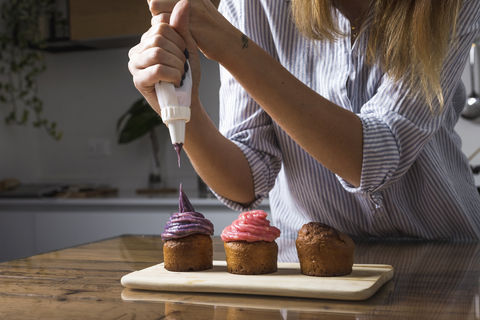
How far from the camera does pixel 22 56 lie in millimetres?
2721

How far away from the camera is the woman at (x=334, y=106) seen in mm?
738

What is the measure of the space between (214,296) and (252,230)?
16 cm

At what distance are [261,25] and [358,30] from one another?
0.66 feet

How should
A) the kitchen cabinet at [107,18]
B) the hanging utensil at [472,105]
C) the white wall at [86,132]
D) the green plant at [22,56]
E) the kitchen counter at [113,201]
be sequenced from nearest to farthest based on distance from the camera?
the kitchen counter at [113,201] < the hanging utensil at [472,105] < the kitchen cabinet at [107,18] < the green plant at [22,56] < the white wall at [86,132]

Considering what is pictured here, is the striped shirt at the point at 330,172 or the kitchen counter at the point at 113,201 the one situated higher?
the striped shirt at the point at 330,172

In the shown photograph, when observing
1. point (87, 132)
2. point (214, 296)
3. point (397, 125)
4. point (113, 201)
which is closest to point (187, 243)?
point (214, 296)

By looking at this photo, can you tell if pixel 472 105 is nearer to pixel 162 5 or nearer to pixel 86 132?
pixel 162 5

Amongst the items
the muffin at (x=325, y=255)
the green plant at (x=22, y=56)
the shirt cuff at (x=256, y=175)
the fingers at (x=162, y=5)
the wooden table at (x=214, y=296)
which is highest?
the green plant at (x=22, y=56)

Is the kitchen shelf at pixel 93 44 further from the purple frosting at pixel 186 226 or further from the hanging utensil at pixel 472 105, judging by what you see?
the purple frosting at pixel 186 226

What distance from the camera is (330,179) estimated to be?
41.1 inches

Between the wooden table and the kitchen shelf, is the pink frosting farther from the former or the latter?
the kitchen shelf

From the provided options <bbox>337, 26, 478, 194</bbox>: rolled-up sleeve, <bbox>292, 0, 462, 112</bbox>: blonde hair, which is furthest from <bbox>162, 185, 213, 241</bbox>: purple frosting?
<bbox>292, 0, 462, 112</bbox>: blonde hair

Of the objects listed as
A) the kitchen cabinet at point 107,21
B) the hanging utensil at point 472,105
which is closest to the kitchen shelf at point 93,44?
the kitchen cabinet at point 107,21

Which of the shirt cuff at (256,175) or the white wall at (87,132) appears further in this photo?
Result: the white wall at (87,132)
